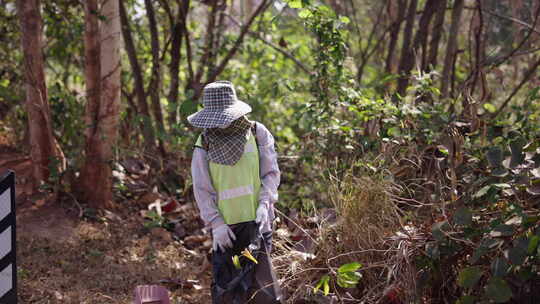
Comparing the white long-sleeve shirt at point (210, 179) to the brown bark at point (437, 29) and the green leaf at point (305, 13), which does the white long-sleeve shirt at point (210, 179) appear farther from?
the brown bark at point (437, 29)

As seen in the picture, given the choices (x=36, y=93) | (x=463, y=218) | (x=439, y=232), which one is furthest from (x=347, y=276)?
(x=36, y=93)

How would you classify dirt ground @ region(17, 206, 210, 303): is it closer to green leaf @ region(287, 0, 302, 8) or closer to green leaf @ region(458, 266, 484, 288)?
green leaf @ region(458, 266, 484, 288)

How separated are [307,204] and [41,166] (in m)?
2.44

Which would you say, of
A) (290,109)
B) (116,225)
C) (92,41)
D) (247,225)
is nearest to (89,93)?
(92,41)

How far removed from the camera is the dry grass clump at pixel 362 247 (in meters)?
3.66

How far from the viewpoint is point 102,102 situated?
17.9 feet

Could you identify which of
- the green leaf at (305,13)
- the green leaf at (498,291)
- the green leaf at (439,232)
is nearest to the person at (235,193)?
A: the green leaf at (439,232)

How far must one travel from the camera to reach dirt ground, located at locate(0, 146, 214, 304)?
4434 millimetres

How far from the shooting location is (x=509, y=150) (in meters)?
3.38

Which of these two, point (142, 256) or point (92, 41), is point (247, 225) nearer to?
point (142, 256)

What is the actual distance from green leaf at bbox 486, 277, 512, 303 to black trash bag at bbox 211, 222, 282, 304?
1.16 m

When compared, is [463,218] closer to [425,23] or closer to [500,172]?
[500,172]

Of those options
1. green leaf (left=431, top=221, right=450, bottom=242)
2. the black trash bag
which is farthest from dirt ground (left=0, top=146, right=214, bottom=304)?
green leaf (left=431, top=221, right=450, bottom=242)

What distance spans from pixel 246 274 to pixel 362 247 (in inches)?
30.1
